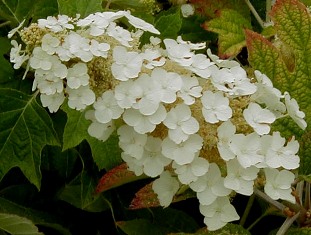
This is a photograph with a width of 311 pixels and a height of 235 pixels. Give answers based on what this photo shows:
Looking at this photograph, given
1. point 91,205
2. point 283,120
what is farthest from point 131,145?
point 91,205

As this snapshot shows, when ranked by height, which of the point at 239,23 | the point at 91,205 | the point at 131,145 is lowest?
the point at 91,205

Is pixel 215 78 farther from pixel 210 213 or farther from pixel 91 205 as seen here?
pixel 91 205

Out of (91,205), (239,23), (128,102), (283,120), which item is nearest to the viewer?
(128,102)

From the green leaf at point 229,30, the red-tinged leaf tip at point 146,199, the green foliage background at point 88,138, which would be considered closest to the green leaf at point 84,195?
the green foliage background at point 88,138

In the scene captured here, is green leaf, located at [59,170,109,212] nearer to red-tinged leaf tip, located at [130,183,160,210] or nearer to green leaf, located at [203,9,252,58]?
red-tinged leaf tip, located at [130,183,160,210]

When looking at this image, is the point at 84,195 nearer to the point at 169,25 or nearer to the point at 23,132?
the point at 23,132

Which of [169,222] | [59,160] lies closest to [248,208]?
[169,222]

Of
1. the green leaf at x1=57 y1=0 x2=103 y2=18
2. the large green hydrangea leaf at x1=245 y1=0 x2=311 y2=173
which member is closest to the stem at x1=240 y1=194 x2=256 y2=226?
the large green hydrangea leaf at x1=245 y1=0 x2=311 y2=173
